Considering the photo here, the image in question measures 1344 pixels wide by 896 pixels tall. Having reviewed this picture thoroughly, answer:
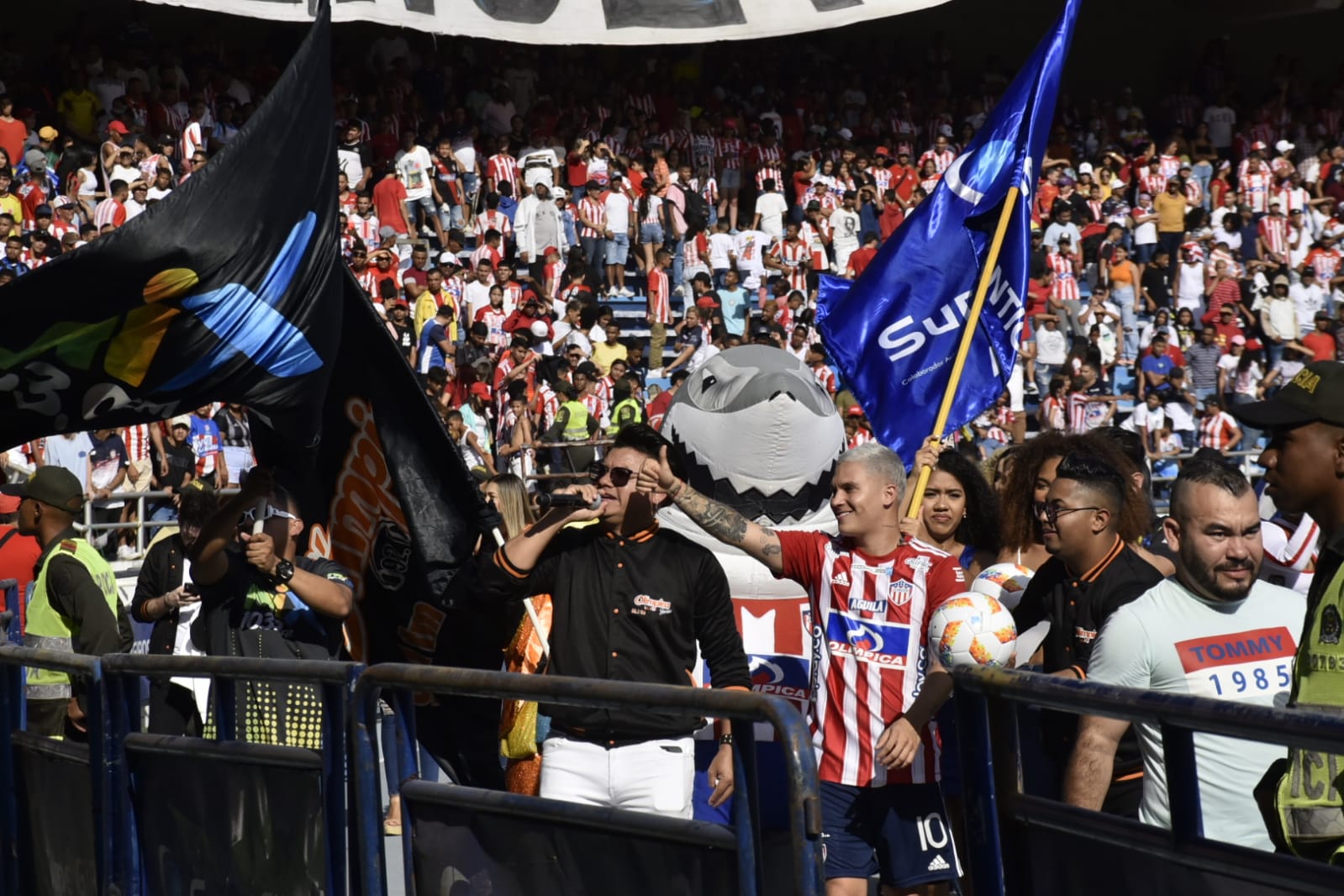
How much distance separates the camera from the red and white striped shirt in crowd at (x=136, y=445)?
12625 mm

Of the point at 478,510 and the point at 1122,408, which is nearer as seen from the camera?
the point at 478,510

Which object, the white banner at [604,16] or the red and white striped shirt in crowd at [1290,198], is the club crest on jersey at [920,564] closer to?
the white banner at [604,16]

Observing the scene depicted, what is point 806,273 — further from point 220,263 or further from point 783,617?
point 220,263

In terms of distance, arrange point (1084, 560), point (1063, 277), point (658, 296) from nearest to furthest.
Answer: point (1084, 560) → point (658, 296) → point (1063, 277)

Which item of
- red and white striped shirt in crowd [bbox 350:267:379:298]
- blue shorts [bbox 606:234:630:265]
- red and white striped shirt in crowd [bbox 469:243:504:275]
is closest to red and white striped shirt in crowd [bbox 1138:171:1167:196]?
blue shorts [bbox 606:234:630:265]

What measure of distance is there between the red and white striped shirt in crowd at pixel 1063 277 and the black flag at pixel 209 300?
1561 centimetres

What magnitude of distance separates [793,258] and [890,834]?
51.3ft

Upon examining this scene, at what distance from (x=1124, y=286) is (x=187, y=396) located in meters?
17.0

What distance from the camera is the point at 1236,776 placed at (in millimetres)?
3100

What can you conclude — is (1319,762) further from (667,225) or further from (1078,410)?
(667,225)

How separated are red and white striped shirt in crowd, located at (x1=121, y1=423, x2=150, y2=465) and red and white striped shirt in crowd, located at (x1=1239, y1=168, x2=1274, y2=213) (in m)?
15.1

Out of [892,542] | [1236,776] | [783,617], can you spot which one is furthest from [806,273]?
[1236,776]

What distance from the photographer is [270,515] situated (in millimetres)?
4879

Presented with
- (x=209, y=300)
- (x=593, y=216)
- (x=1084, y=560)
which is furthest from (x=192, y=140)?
(x=1084, y=560)
